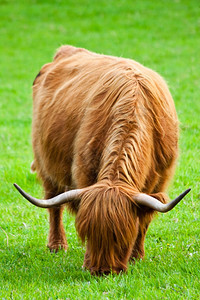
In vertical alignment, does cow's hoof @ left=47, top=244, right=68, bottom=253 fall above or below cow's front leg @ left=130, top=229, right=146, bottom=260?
below

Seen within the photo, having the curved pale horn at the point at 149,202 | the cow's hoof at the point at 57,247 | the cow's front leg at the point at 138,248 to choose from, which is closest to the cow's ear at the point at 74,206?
the curved pale horn at the point at 149,202

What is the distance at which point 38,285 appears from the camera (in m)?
4.69

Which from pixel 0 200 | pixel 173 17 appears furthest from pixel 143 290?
pixel 173 17

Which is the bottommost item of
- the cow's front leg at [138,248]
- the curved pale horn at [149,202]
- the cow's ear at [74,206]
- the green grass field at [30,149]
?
the green grass field at [30,149]

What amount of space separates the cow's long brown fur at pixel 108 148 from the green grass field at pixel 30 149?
0.91 feet

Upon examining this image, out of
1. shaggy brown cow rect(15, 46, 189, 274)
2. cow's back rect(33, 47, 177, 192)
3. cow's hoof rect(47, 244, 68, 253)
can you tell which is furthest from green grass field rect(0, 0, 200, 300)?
cow's back rect(33, 47, 177, 192)

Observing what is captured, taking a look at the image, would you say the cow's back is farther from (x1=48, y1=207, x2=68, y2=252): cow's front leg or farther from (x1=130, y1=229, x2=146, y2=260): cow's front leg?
(x1=130, y1=229, x2=146, y2=260): cow's front leg

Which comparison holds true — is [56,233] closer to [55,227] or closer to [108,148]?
[55,227]

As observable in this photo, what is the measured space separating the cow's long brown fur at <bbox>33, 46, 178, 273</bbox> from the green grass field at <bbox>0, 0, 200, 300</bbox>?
28 centimetres

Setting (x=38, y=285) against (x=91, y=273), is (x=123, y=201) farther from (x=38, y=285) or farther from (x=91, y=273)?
(x=38, y=285)

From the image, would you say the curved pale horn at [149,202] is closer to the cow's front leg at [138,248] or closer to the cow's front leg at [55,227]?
the cow's front leg at [138,248]

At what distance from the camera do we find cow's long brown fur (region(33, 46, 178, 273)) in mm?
4246

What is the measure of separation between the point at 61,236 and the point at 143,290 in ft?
6.47

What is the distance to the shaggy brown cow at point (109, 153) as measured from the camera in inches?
167
